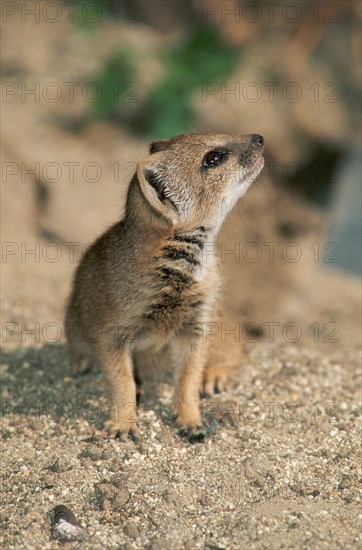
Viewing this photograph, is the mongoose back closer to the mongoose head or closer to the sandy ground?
the mongoose head

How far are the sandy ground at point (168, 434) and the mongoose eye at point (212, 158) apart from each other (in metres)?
1.07

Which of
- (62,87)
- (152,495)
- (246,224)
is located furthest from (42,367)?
(62,87)

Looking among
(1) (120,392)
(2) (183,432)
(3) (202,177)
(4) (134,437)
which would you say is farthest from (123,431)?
(3) (202,177)

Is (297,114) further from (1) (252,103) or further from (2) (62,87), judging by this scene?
(2) (62,87)

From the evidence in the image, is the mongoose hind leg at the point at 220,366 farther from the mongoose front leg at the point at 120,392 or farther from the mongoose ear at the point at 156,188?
the mongoose ear at the point at 156,188

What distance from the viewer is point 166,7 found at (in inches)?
416

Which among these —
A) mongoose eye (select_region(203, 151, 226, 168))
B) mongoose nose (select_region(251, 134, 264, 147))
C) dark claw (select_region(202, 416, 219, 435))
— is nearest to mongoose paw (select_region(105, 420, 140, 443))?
dark claw (select_region(202, 416, 219, 435))

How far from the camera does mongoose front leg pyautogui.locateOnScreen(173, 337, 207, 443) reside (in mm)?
4512

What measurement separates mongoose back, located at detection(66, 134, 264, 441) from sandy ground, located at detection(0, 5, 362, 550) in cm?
30

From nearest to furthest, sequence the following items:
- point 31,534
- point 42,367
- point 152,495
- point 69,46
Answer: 1. point 31,534
2. point 152,495
3. point 42,367
4. point 69,46

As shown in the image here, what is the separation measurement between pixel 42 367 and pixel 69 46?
5779mm

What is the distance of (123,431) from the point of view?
438 cm

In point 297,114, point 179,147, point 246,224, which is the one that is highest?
point 179,147

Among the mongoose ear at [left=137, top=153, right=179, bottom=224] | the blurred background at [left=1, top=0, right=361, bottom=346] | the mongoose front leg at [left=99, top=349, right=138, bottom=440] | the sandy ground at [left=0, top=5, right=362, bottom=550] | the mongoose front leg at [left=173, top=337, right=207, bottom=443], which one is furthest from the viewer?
the blurred background at [left=1, top=0, right=361, bottom=346]
